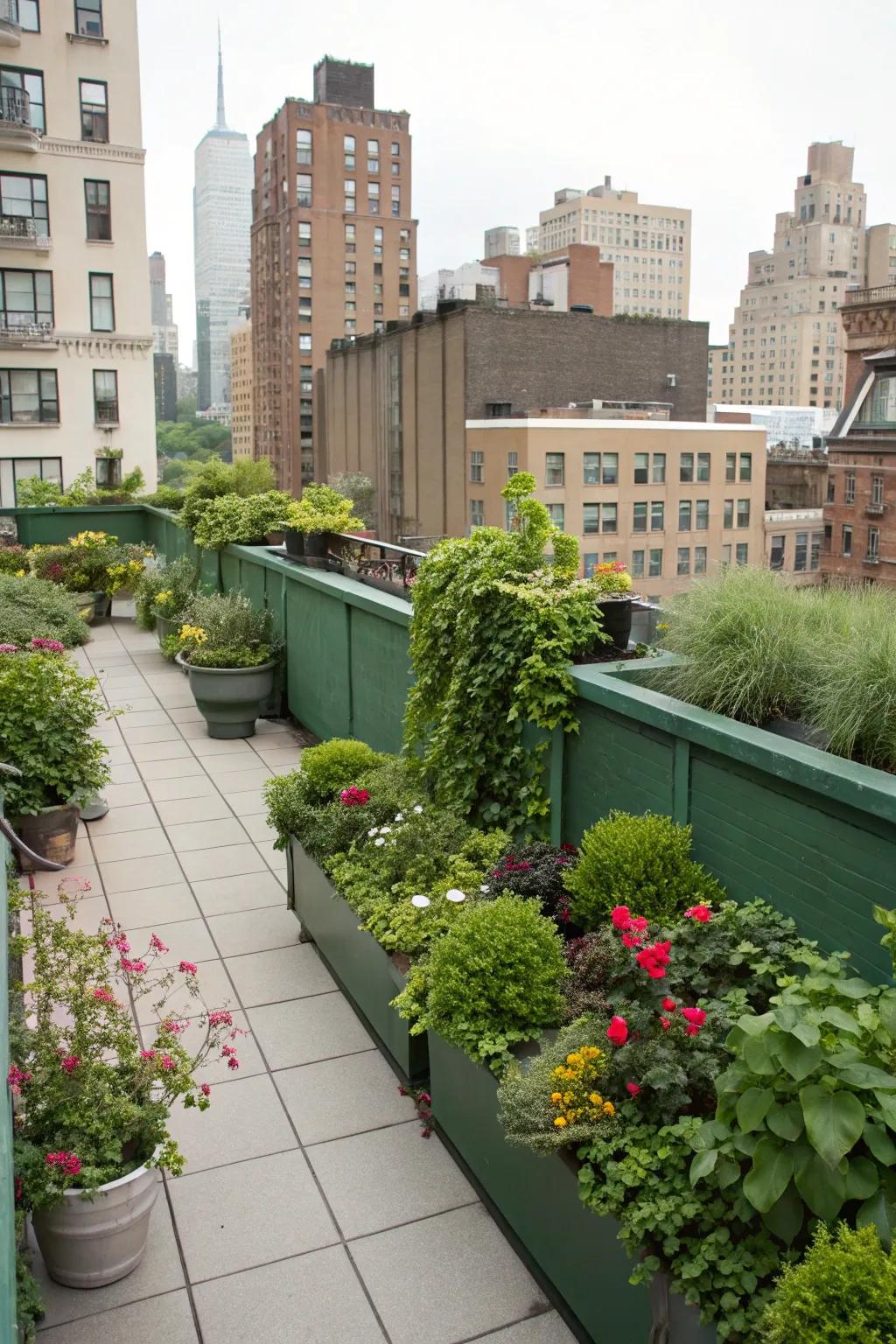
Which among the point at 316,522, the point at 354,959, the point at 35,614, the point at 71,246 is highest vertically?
the point at 71,246

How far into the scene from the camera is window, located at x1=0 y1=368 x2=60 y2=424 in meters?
32.6

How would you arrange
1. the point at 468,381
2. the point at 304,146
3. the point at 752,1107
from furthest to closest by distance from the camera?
1. the point at 304,146
2. the point at 468,381
3. the point at 752,1107

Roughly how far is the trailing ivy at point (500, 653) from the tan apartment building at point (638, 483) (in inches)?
2106

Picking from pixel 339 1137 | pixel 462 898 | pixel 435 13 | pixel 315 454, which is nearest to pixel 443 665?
pixel 462 898

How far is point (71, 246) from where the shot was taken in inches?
1259

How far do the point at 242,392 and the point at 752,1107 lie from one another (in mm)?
134148

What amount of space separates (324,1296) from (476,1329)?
486mm

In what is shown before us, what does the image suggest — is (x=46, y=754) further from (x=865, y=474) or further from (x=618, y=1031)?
(x=865, y=474)

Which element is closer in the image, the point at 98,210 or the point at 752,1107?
the point at 752,1107

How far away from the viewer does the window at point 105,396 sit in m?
33.4

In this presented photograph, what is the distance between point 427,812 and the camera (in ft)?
17.3

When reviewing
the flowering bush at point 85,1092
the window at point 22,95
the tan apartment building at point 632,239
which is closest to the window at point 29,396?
the window at point 22,95

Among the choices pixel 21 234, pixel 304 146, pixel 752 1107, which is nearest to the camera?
pixel 752 1107

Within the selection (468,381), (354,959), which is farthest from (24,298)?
(468,381)
